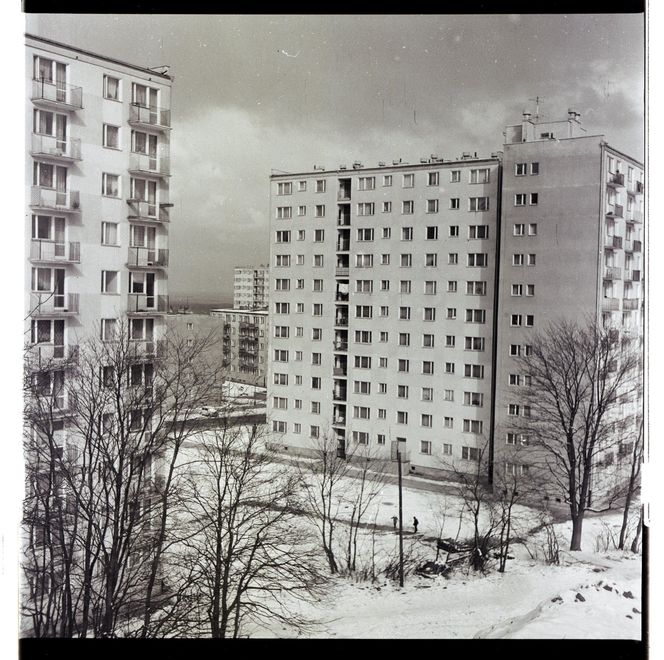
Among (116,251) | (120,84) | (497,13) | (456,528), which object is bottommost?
(456,528)

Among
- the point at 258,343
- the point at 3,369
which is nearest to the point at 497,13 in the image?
the point at 258,343

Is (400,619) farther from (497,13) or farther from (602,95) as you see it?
(497,13)

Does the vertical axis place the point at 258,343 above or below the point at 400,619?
above

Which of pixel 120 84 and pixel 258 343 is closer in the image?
pixel 120 84

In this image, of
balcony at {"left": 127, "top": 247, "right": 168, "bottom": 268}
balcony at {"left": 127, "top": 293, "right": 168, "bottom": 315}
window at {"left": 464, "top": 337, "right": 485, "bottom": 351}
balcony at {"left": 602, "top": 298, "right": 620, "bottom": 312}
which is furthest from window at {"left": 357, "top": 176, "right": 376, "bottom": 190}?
balcony at {"left": 602, "top": 298, "right": 620, "bottom": 312}

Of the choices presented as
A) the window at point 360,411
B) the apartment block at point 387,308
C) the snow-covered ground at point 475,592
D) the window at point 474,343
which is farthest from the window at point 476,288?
the snow-covered ground at point 475,592

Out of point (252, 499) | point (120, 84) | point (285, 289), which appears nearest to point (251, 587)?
point (252, 499)

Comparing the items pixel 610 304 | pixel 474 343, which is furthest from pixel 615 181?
pixel 474 343

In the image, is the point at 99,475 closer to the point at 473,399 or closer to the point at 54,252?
the point at 54,252

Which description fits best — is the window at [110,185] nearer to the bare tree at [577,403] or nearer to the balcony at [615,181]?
the bare tree at [577,403]
